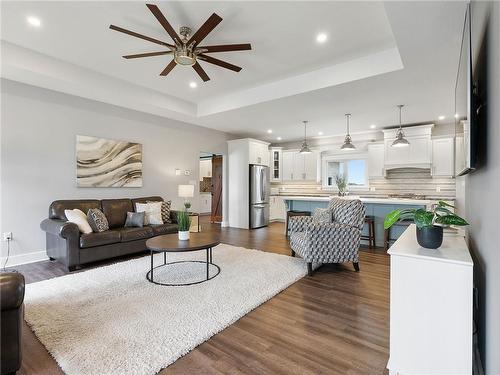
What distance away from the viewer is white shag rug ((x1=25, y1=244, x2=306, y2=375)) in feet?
5.94

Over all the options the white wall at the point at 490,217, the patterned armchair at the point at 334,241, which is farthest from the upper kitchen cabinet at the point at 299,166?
the white wall at the point at 490,217

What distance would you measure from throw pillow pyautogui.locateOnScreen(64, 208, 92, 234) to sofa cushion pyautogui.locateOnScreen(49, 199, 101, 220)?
20 cm

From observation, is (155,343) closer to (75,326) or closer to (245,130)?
(75,326)

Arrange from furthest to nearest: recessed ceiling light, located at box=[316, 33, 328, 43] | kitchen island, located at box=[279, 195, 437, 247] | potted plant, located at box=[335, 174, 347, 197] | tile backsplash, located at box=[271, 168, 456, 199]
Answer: potted plant, located at box=[335, 174, 347, 197] < tile backsplash, located at box=[271, 168, 456, 199] < kitchen island, located at box=[279, 195, 437, 247] < recessed ceiling light, located at box=[316, 33, 328, 43]

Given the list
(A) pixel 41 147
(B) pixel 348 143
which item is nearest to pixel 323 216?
(B) pixel 348 143

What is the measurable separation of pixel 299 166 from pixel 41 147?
6393mm

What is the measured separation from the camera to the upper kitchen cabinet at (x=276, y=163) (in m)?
8.44

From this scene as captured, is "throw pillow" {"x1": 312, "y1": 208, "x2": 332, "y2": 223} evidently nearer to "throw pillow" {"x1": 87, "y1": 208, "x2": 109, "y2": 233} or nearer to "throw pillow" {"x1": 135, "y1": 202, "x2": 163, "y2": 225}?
"throw pillow" {"x1": 135, "y1": 202, "x2": 163, "y2": 225}

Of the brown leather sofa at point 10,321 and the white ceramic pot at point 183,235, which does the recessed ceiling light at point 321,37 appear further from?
the brown leather sofa at point 10,321

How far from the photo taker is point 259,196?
24.3ft

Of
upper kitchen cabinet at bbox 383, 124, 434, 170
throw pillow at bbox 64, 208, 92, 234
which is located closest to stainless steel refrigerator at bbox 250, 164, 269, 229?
upper kitchen cabinet at bbox 383, 124, 434, 170

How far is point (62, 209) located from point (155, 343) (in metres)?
3.20

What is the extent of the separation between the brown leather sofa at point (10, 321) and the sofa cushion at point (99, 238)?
2175mm

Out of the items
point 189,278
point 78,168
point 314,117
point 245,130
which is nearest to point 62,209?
point 78,168
